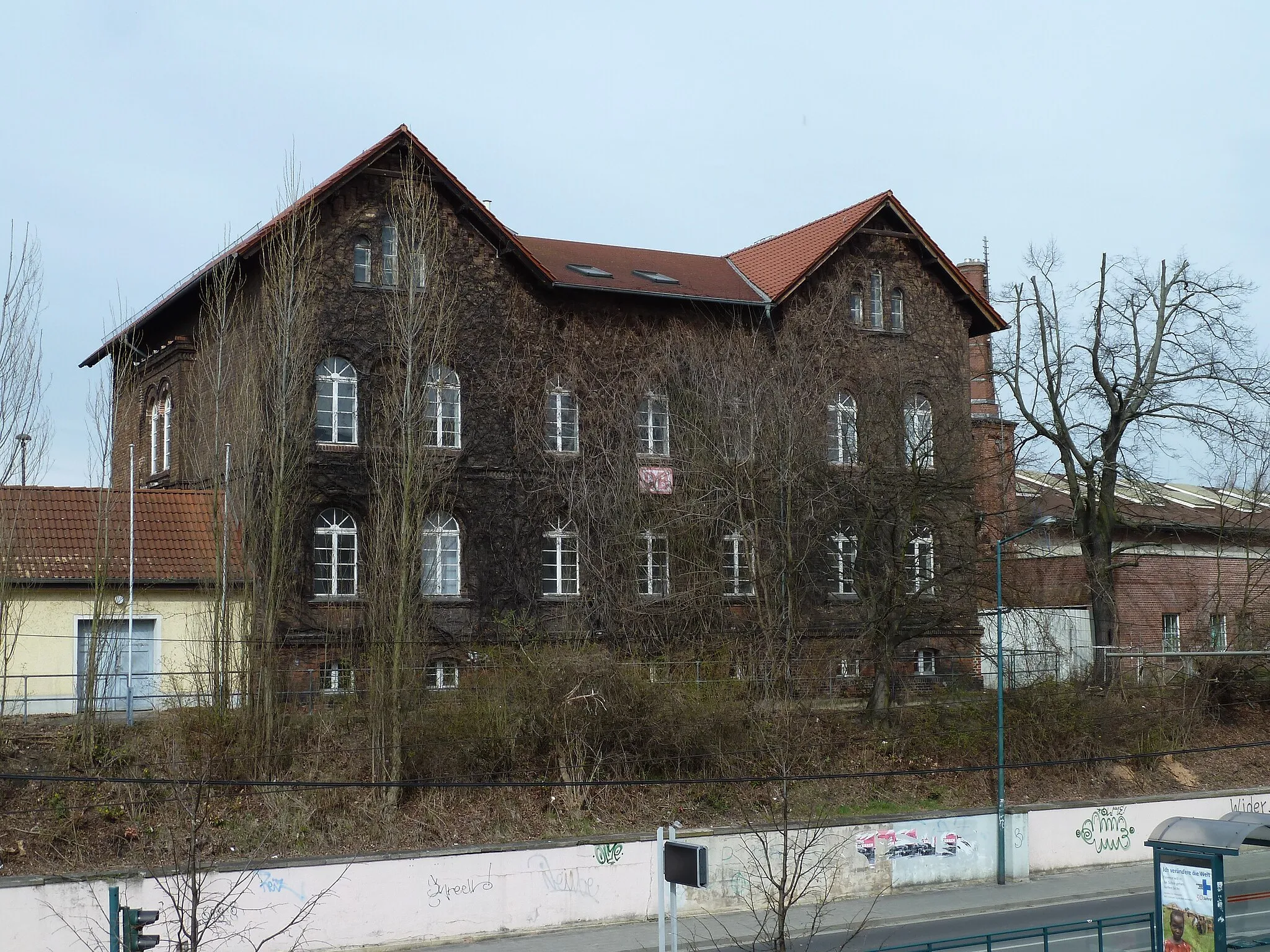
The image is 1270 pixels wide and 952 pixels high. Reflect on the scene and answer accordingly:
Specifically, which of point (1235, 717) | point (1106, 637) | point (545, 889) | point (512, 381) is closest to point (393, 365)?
point (512, 381)

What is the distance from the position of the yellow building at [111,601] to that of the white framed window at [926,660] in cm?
1767

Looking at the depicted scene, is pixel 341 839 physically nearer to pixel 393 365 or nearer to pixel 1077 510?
pixel 393 365

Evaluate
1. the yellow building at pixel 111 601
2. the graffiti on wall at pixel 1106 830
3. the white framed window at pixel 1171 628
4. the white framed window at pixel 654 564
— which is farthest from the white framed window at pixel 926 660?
the yellow building at pixel 111 601

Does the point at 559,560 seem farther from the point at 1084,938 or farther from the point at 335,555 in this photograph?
the point at 1084,938

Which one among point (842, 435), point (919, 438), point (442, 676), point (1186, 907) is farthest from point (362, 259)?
point (1186, 907)

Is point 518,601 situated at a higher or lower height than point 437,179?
lower

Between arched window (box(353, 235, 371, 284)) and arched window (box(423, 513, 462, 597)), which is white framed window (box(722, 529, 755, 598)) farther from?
arched window (box(353, 235, 371, 284))

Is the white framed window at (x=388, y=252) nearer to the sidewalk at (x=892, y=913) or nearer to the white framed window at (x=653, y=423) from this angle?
the white framed window at (x=653, y=423)

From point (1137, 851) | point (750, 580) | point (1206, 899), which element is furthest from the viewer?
point (750, 580)

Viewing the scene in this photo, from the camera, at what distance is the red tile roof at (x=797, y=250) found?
1433 inches

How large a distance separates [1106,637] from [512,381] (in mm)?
17811

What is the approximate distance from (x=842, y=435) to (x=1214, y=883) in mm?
17800

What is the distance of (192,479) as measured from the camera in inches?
1218

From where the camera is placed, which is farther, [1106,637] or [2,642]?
[1106,637]
